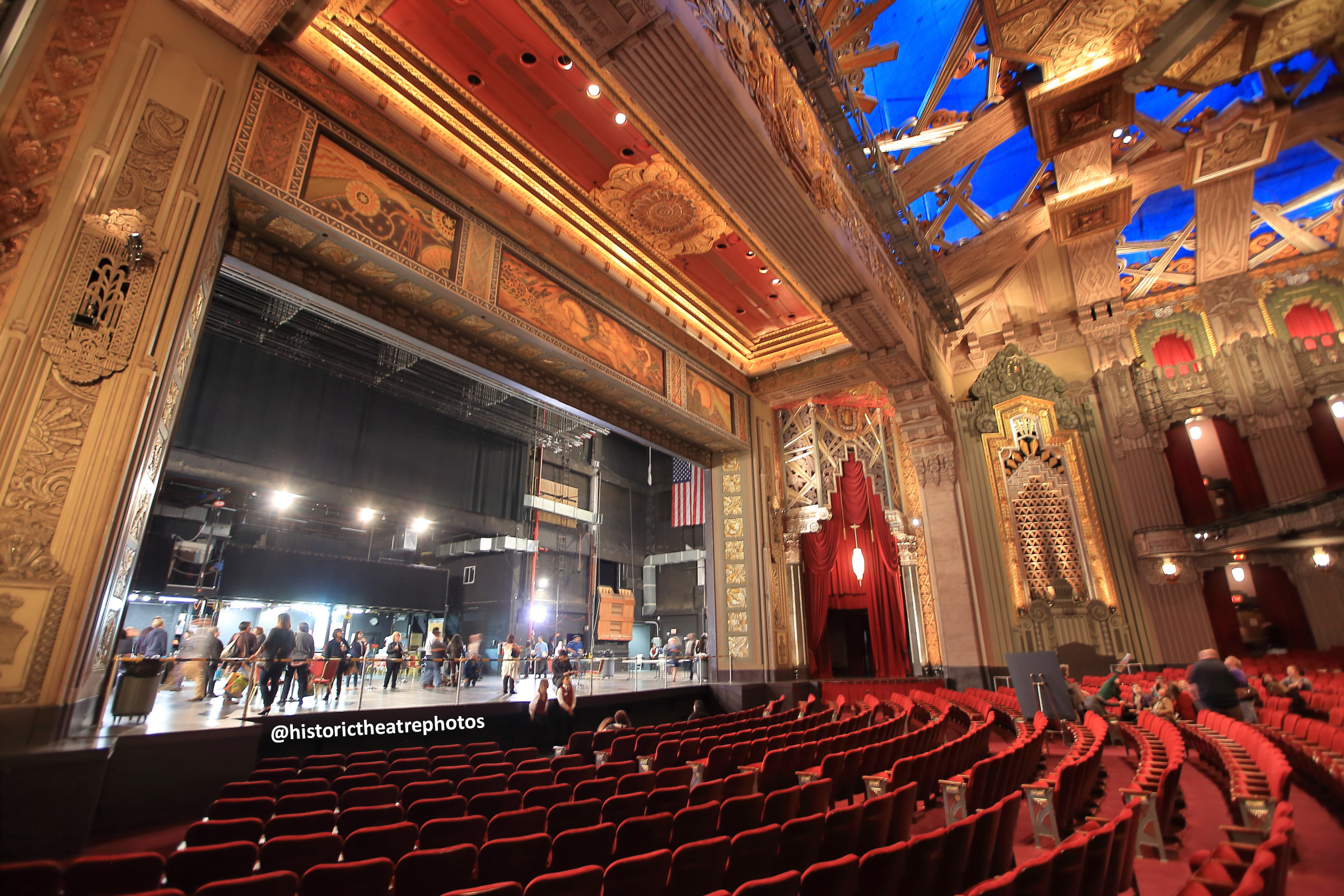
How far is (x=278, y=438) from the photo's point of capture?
508 inches

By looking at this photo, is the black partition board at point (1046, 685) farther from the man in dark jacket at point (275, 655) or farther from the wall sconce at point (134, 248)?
the wall sconce at point (134, 248)

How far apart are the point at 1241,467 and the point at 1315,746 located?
10.9m

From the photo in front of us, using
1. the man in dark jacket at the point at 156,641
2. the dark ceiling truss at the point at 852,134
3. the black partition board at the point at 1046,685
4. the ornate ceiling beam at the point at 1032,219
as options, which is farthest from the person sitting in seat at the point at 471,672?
the ornate ceiling beam at the point at 1032,219

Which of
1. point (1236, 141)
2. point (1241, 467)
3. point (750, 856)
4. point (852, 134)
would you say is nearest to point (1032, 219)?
point (1236, 141)

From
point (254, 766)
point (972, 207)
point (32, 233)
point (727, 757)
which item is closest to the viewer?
point (32, 233)

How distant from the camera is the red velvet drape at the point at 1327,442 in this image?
11.7 m

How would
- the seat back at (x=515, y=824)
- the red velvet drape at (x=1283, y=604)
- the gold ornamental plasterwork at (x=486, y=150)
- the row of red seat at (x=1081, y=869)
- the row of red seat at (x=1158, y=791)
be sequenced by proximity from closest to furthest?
1. the row of red seat at (x=1081, y=869)
2. the seat back at (x=515, y=824)
3. the row of red seat at (x=1158, y=791)
4. the gold ornamental plasterwork at (x=486, y=150)
5. the red velvet drape at (x=1283, y=604)

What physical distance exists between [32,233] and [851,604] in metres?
14.8

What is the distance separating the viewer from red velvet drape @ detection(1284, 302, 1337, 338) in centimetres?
1263

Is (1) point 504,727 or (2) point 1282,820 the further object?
(1) point 504,727

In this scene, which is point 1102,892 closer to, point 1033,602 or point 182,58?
point 182,58

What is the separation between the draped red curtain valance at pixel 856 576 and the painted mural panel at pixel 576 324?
6136 millimetres

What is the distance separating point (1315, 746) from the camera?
463 centimetres

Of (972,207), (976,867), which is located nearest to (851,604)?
(972,207)
